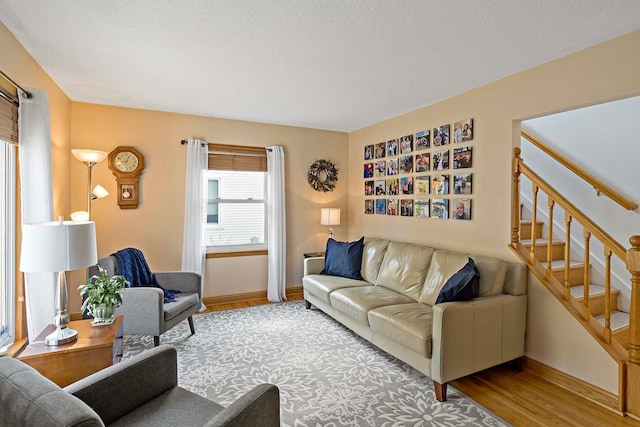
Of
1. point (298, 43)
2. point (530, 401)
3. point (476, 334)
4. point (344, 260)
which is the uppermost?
point (298, 43)

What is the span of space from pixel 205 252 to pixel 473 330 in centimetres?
327

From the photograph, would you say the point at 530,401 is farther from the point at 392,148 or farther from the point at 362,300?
the point at 392,148

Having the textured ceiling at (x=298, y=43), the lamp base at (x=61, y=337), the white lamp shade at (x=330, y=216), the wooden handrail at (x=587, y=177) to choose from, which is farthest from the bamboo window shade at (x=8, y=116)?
A: the wooden handrail at (x=587, y=177)

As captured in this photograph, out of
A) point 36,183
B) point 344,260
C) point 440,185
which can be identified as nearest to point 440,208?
point 440,185

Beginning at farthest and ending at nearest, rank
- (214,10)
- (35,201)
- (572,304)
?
(572,304), (35,201), (214,10)

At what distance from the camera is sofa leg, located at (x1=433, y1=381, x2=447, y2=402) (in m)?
2.37

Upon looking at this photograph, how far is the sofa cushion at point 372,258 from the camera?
159 inches

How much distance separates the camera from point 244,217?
4.82 metres

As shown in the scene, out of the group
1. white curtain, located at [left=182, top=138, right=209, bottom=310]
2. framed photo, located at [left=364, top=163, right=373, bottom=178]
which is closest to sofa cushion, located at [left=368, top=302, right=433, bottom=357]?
framed photo, located at [left=364, top=163, right=373, bottom=178]

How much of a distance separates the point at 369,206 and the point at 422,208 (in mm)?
1105

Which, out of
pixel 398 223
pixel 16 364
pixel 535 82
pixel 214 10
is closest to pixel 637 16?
pixel 535 82

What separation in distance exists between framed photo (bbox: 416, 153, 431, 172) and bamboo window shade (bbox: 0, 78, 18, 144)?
3611 millimetres

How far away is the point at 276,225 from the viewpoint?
474cm

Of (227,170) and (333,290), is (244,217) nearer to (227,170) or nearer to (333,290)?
(227,170)
